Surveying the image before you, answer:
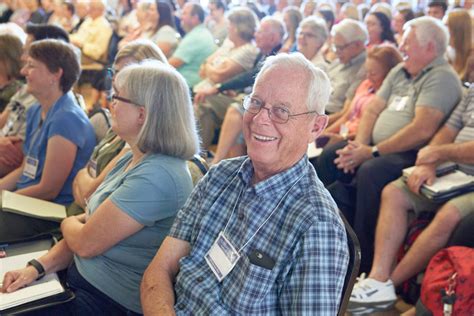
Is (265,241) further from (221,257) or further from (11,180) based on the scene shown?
(11,180)

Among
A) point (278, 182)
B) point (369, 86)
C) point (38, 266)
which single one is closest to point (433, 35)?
point (369, 86)

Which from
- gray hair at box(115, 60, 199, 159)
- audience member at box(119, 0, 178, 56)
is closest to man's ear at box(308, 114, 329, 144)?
gray hair at box(115, 60, 199, 159)

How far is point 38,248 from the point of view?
1900 mm

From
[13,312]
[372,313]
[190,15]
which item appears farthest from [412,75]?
[190,15]

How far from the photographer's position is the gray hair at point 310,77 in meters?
1.34

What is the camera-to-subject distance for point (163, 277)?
4.71 feet

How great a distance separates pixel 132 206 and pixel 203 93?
2969mm

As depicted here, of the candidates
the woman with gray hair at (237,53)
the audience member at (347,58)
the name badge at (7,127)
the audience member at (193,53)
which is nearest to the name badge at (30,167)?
the name badge at (7,127)

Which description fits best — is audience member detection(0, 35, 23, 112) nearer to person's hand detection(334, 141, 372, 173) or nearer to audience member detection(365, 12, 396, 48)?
person's hand detection(334, 141, 372, 173)

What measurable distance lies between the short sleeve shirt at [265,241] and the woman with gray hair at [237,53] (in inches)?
125

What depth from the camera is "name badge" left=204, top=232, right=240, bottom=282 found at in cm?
129

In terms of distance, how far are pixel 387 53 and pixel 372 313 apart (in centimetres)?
178

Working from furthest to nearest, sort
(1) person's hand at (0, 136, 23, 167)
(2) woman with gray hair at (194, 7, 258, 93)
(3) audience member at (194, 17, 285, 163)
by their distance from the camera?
(2) woman with gray hair at (194, 7, 258, 93), (3) audience member at (194, 17, 285, 163), (1) person's hand at (0, 136, 23, 167)

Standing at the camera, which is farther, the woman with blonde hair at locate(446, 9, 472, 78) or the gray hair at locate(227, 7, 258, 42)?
the gray hair at locate(227, 7, 258, 42)
